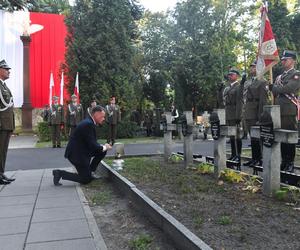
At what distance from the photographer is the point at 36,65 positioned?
25.5 meters

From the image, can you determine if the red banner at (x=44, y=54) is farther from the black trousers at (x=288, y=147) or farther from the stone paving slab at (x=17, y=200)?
the black trousers at (x=288, y=147)

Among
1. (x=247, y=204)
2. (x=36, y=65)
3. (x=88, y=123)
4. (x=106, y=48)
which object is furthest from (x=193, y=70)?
(x=247, y=204)

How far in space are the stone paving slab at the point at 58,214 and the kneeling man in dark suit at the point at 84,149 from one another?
5.58 feet

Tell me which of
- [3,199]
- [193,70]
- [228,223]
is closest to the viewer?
[228,223]

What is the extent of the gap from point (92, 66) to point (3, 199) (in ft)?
48.9

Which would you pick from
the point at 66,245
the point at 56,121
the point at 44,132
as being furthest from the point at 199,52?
the point at 66,245

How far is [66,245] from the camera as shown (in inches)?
169

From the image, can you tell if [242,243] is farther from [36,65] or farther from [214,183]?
[36,65]

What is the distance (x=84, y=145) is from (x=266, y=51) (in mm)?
3854

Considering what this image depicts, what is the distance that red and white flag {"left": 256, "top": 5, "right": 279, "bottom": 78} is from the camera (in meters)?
8.02

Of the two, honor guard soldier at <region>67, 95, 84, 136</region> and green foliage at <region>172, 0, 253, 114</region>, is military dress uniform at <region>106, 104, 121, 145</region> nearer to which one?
honor guard soldier at <region>67, 95, 84, 136</region>

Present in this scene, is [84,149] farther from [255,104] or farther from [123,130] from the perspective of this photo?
[123,130]

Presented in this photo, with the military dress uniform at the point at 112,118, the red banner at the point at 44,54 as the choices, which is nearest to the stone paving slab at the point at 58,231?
the military dress uniform at the point at 112,118

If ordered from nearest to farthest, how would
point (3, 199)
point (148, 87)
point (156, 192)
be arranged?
point (156, 192), point (3, 199), point (148, 87)
